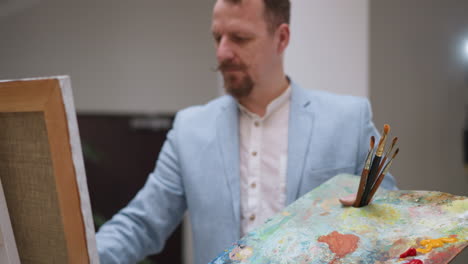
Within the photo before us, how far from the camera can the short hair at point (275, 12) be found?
1.09 metres

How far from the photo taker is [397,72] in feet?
4.98

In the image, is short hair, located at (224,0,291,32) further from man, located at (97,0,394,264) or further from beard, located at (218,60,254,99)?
beard, located at (218,60,254,99)

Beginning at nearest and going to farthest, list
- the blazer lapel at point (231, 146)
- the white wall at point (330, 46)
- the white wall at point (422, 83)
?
the blazer lapel at point (231, 146), the white wall at point (422, 83), the white wall at point (330, 46)

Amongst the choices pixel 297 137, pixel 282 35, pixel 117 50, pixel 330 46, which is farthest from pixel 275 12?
pixel 117 50

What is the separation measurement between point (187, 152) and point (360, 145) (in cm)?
45

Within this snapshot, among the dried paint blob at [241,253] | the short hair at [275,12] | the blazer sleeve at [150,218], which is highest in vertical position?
the short hair at [275,12]

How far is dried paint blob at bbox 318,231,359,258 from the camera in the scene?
0.59m

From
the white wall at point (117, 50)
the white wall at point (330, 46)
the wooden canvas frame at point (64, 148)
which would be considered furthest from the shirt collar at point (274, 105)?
the white wall at point (117, 50)

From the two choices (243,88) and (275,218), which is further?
(243,88)

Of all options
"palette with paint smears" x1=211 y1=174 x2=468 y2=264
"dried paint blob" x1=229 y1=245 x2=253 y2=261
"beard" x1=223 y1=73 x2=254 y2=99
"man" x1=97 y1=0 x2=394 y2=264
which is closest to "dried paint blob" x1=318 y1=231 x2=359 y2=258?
"palette with paint smears" x1=211 y1=174 x2=468 y2=264

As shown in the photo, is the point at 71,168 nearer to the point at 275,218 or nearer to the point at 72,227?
the point at 72,227

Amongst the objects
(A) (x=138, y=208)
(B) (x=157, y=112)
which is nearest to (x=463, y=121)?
(A) (x=138, y=208)

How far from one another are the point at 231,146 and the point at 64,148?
66 centimetres

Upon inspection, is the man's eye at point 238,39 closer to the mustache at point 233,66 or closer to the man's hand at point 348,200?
the mustache at point 233,66
